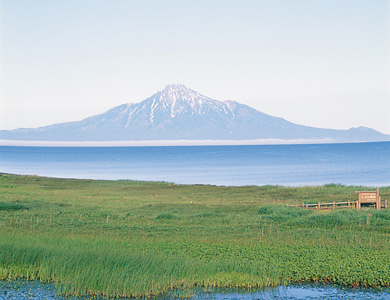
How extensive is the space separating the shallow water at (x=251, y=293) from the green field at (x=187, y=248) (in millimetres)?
511

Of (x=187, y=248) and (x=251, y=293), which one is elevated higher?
(x=187, y=248)

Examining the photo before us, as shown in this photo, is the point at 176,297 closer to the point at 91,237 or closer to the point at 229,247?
the point at 229,247

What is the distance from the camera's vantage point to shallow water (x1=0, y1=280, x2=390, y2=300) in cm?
1788

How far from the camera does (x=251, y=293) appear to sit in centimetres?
1852

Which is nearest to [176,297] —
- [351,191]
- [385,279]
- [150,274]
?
[150,274]

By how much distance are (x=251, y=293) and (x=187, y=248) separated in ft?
18.3

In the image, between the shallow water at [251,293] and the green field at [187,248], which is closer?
the shallow water at [251,293]

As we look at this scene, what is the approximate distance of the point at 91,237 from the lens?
24.9m

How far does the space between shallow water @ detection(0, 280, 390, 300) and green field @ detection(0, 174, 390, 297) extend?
1.68 ft

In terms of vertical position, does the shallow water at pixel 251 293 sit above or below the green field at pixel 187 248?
below

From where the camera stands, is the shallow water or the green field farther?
the green field

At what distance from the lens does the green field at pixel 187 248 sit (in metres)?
19.1

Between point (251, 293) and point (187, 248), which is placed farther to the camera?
point (187, 248)

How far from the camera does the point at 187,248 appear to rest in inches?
925
